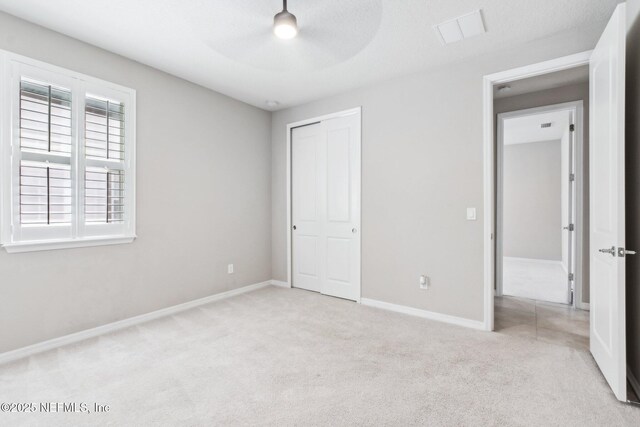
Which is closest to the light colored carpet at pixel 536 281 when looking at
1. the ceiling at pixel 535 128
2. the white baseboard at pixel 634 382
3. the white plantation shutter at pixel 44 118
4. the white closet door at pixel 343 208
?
the white baseboard at pixel 634 382

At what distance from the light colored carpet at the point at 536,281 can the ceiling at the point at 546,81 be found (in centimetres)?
274

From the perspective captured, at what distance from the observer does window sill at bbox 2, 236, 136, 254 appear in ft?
7.98

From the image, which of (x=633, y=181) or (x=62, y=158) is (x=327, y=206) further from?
(x=633, y=181)

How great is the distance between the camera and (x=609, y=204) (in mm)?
1986

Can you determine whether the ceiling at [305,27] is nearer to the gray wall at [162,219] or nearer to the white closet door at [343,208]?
the gray wall at [162,219]

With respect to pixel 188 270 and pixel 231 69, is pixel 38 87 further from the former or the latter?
pixel 188 270

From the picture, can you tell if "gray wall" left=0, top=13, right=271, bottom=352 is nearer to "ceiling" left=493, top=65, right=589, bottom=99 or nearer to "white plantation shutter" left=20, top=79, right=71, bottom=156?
"white plantation shutter" left=20, top=79, right=71, bottom=156

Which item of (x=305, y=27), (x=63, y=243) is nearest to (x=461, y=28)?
(x=305, y=27)

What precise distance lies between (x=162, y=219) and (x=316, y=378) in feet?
8.10

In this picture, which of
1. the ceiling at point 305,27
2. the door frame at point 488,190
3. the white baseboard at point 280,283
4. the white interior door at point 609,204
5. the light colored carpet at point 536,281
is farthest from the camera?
the white baseboard at point 280,283

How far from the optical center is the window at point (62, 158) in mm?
2414

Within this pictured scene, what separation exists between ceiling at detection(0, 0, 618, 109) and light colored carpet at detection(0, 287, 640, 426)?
251 cm

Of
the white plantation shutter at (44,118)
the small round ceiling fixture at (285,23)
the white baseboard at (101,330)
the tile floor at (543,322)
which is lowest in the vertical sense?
the tile floor at (543,322)

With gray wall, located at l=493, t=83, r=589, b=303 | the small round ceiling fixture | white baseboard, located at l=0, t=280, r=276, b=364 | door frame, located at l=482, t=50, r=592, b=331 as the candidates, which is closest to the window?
white baseboard, located at l=0, t=280, r=276, b=364
